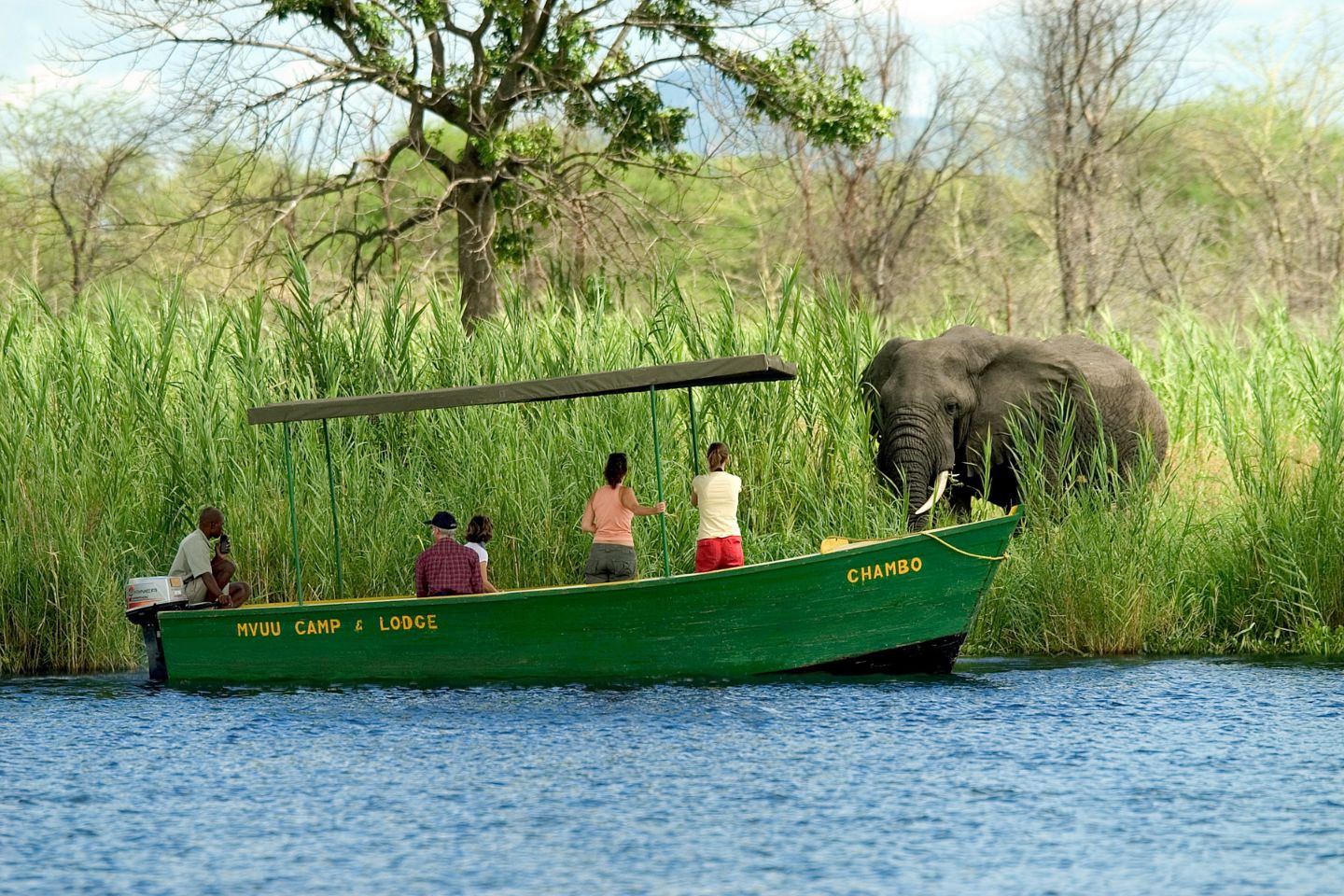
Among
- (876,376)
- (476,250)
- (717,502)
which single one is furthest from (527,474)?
(476,250)

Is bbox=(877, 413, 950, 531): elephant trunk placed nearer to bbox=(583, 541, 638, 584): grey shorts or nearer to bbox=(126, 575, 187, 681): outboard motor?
bbox=(583, 541, 638, 584): grey shorts

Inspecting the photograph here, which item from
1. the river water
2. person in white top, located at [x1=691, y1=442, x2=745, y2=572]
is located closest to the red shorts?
person in white top, located at [x1=691, y1=442, x2=745, y2=572]

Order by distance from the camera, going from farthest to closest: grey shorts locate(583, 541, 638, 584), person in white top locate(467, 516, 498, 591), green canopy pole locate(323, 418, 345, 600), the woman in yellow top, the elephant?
1. the elephant
2. green canopy pole locate(323, 418, 345, 600)
3. person in white top locate(467, 516, 498, 591)
4. grey shorts locate(583, 541, 638, 584)
5. the woman in yellow top

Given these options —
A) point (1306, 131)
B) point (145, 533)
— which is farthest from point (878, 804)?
point (1306, 131)

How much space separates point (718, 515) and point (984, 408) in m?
3.26

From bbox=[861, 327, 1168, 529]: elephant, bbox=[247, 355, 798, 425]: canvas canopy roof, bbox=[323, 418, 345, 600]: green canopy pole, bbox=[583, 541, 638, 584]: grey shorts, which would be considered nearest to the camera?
bbox=[247, 355, 798, 425]: canvas canopy roof

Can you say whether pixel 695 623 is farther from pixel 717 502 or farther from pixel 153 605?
pixel 153 605

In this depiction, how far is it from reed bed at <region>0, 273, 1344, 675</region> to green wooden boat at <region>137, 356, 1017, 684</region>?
1672mm

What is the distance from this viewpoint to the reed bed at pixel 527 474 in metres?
13.4

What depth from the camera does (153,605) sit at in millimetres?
13172

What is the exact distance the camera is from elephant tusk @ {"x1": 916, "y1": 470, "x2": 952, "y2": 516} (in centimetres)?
1414

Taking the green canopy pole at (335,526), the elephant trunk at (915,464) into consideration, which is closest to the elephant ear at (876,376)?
the elephant trunk at (915,464)

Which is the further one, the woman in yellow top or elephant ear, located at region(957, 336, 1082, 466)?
elephant ear, located at region(957, 336, 1082, 466)

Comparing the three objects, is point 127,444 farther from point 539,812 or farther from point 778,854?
point 778,854
